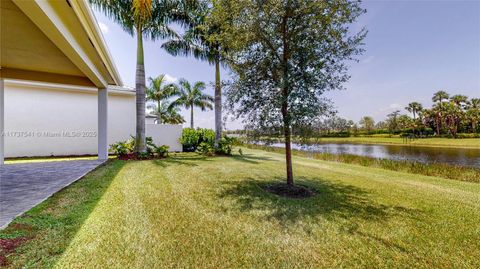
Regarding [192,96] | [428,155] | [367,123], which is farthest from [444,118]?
[192,96]

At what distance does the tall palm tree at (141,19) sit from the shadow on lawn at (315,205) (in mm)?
7091

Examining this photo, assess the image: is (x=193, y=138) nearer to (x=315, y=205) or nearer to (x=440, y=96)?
(x=315, y=205)

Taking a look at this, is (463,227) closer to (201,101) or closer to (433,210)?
(433,210)

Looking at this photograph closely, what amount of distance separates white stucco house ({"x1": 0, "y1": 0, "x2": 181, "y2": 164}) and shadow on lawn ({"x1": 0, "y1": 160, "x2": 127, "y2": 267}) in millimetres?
3388

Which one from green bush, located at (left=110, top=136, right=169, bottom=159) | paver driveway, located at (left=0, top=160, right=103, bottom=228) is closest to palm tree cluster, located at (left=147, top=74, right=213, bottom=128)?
green bush, located at (left=110, top=136, right=169, bottom=159)

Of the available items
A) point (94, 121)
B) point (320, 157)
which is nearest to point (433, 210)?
point (320, 157)

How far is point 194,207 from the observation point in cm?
445

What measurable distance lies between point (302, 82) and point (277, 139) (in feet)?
4.97

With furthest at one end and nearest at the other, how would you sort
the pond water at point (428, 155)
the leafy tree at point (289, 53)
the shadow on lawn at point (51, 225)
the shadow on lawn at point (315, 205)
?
the pond water at point (428, 155), the leafy tree at point (289, 53), the shadow on lawn at point (315, 205), the shadow on lawn at point (51, 225)

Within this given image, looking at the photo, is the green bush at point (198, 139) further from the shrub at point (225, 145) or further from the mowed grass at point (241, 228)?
the mowed grass at point (241, 228)

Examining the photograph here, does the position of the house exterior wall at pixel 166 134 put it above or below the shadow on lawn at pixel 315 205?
above

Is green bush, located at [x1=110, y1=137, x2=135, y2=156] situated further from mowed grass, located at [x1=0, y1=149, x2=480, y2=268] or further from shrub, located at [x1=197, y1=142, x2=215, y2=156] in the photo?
mowed grass, located at [x1=0, y1=149, x2=480, y2=268]

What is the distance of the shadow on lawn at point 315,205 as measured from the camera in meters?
4.22

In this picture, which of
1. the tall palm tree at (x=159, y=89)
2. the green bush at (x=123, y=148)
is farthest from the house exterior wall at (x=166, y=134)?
the tall palm tree at (x=159, y=89)
